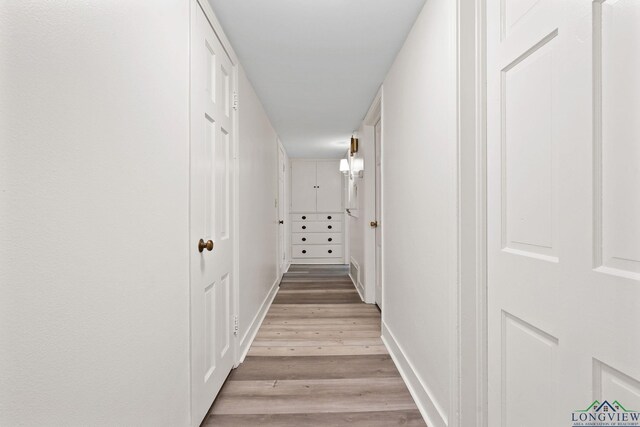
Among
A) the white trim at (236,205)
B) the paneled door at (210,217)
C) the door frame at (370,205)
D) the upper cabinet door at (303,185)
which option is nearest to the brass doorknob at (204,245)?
the paneled door at (210,217)

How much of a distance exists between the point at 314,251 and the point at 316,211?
2.68 feet

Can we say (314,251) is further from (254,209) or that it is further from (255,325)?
(254,209)

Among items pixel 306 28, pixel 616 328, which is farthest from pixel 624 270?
pixel 306 28

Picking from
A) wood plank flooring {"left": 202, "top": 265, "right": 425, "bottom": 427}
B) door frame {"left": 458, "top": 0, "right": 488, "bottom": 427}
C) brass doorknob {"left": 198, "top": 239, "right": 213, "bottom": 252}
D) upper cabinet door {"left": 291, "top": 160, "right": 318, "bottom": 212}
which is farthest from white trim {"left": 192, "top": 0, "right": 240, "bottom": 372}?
upper cabinet door {"left": 291, "top": 160, "right": 318, "bottom": 212}

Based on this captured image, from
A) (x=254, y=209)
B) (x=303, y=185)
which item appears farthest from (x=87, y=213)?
(x=303, y=185)

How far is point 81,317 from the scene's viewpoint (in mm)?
799

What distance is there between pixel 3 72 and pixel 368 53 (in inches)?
83.8

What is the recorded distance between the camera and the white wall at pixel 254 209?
8.43 feet

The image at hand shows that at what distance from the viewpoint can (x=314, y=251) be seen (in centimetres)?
692

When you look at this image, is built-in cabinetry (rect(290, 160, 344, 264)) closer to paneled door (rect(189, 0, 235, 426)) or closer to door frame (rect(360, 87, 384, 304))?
door frame (rect(360, 87, 384, 304))

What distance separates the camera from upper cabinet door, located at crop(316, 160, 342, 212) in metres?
6.88

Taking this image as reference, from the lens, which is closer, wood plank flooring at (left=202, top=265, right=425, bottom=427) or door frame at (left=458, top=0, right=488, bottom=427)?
door frame at (left=458, top=0, right=488, bottom=427)

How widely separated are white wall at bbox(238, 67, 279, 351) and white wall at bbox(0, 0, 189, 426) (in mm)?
1221

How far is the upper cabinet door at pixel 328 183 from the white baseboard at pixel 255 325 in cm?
288
